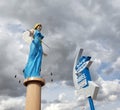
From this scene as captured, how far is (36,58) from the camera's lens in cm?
1664

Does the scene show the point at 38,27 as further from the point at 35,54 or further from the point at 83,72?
the point at 83,72

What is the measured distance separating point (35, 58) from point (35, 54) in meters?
0.26

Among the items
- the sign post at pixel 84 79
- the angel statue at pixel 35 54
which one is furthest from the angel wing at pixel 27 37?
the sign post at pixel 84 79

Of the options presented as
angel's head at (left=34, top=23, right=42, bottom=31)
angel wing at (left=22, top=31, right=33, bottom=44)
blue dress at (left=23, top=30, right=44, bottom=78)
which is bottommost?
blue dress at (left=23, top=30, right=44, bottom=78)

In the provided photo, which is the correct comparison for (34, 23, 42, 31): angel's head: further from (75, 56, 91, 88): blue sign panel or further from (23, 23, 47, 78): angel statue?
(75, 56, 91, 88): blue sign panel

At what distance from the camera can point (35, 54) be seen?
16719 millimetres

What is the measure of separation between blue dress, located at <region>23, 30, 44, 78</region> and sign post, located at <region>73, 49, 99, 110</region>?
3595 millimetres

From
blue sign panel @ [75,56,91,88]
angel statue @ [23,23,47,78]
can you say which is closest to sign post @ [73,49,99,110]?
blue sign panel @ [75,56,91,88]

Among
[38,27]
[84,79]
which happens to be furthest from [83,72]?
[38,27]

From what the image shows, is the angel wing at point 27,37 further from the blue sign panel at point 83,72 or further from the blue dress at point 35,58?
the blue sign panel at point 83,72

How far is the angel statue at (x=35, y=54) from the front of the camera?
16094 millimetres

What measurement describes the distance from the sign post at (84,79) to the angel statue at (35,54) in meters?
3.12

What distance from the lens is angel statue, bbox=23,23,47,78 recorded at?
52.8 ft

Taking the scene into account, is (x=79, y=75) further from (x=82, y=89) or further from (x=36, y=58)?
(x=36, y=58)
